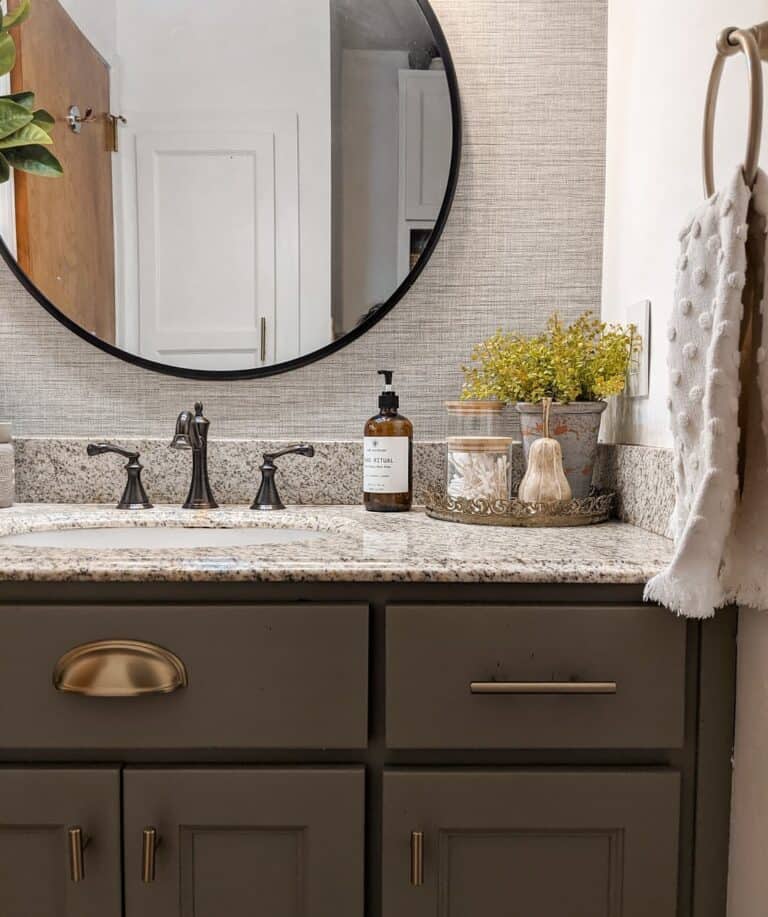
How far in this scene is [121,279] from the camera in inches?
54.4

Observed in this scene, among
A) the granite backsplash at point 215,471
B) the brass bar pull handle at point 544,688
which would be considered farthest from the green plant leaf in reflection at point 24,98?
the brass bar pull handle at point 544,688

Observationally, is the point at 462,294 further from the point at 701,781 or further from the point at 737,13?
the point at 701,781

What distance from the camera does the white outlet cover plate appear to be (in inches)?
45.1

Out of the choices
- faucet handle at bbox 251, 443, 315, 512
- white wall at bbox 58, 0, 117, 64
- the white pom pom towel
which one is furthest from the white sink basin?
white wall at bbox 58, 0, 117, 64

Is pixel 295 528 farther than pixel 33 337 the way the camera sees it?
No

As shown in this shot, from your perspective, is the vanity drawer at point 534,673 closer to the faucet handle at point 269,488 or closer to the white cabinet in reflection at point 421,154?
the faucet handle at point 269,488

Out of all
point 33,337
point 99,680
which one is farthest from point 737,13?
point 33,337

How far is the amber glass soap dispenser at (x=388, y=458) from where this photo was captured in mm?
1247

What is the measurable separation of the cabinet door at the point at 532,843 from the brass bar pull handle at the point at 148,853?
0.24m

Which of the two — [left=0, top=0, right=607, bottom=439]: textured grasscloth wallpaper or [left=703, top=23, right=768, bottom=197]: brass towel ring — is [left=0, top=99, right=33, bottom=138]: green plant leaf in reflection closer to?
[left=0, top=0, right=607, bottom=439]: textured grasscloth wallpaper

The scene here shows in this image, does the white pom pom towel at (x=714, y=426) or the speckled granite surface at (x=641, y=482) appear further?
the speckled granite surface at (x=641, y=482)

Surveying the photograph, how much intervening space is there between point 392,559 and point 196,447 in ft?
1.82

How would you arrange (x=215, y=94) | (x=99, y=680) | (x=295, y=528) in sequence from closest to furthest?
(x=99, y=680) → (x=295, y=528) → (x=215, y=94)

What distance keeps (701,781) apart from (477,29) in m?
1.21
